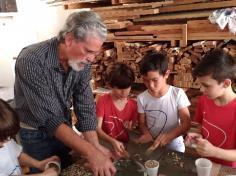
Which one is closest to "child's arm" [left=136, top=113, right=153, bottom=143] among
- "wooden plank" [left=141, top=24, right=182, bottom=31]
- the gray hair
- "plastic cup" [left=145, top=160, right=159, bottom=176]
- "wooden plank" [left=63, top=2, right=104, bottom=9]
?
"plastic cup" [left=145, top=160, right=159, bottom=176]

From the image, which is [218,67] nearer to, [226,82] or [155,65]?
[226,82]

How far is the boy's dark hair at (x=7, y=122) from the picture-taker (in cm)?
122

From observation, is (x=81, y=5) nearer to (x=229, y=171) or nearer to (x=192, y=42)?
(x=192, y=42)

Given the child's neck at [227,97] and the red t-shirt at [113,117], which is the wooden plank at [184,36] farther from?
the child's neck at [227,97]

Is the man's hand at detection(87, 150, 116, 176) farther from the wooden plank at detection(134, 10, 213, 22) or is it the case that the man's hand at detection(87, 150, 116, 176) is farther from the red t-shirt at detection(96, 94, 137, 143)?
the wooden plank at detection(134, 10, 213, 22)

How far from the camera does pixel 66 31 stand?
149 centimetres

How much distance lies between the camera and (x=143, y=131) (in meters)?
1.93

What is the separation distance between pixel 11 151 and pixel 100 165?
502 millimetres

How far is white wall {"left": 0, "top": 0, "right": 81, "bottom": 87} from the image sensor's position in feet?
12.2

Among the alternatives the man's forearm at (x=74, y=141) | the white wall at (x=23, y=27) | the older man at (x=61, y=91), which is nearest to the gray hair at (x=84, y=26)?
the older man at (x=61, y=91)

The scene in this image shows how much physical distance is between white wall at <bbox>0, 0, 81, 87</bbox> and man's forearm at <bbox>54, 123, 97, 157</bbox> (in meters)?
2.50

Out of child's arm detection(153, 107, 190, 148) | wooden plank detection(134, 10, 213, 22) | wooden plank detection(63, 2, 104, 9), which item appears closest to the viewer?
child's arm detection(153, 107, 190, 148)

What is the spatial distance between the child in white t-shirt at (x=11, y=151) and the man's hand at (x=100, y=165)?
192 millimetres

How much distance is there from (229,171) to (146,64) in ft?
2.76
